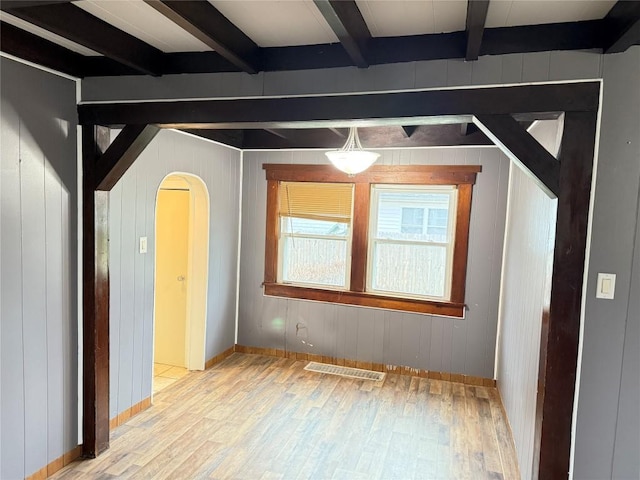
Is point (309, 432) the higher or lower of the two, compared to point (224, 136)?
lower

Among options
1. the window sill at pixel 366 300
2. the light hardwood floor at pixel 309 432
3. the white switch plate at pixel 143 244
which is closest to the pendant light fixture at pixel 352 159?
the white switch plate at pixel 143 244

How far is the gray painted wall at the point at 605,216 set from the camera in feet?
6.03

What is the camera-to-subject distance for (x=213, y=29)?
1.85 meters

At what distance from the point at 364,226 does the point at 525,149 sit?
2455 millimetres

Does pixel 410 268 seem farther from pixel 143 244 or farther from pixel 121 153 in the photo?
pixel 121 153

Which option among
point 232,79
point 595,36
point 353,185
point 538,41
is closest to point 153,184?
point 232,79

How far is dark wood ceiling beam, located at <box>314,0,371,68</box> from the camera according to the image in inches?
62.4

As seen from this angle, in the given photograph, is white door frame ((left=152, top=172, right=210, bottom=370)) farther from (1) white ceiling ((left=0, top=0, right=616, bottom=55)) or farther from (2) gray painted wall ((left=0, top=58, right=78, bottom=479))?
(1) white ceiling ((left=0, top=0, right=616, bottom=55))

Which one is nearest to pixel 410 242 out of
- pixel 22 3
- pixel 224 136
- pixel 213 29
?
pixel 224 136

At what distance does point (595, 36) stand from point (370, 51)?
37.6 inches

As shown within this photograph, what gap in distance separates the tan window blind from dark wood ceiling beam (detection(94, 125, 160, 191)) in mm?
2110

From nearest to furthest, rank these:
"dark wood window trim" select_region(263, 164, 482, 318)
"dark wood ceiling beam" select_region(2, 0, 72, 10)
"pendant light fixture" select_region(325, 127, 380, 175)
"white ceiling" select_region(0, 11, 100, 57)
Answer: "dark wood ceiling beam" select_region(2, 0, 72, 10)
"white ceiling" select_region(0, 11, 100, 57)
"pendant light fixture" select_region(325, 127, 380, 175)
"dark wood window trim" select_region(263, 164, 482, 318)

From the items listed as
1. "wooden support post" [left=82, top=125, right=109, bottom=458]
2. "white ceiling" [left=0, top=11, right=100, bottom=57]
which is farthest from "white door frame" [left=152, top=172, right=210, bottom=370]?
"white ceiling" [left=0, top=11, right=100, bottom=57]

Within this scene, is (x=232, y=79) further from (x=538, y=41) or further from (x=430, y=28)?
(x=538, y=41)
